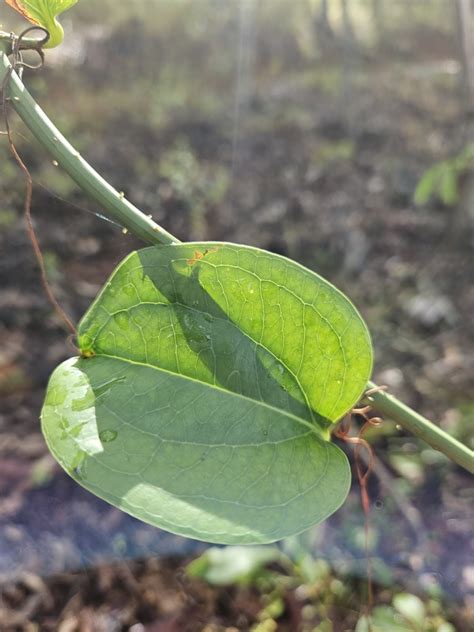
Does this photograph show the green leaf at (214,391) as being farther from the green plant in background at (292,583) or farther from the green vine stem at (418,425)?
the green plant in background at (292,583)

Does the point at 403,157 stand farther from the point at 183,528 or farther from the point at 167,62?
the point at 183,528

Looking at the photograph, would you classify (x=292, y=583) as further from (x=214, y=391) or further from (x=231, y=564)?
(x=214, y=391)

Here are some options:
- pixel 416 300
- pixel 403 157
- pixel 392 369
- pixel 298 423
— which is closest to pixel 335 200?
pixel 403 157

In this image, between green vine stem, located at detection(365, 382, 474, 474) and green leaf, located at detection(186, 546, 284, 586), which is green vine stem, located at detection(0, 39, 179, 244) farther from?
green leaf, located at detection(186, 546, 284, 586)

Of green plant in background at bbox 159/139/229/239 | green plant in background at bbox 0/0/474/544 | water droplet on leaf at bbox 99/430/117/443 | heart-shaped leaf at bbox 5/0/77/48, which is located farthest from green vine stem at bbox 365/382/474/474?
green plant in background at bbox 159/139/229/239

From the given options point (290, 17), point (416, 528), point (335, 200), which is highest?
point (290, 17)

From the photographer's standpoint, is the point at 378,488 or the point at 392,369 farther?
the point at 392,369
